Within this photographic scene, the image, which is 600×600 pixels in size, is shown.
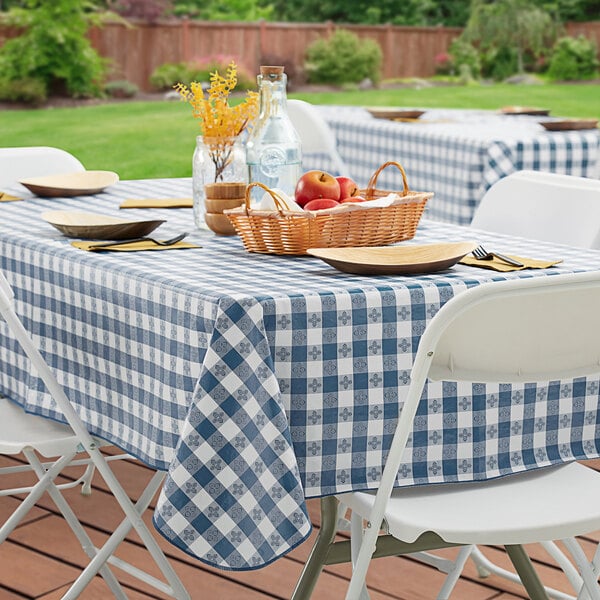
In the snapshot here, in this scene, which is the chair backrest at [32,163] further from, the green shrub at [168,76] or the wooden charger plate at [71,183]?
the green shrub at [168,76]

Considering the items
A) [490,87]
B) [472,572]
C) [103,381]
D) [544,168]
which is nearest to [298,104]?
[544,168]

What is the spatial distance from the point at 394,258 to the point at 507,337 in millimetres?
383

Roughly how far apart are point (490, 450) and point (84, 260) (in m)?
0.80

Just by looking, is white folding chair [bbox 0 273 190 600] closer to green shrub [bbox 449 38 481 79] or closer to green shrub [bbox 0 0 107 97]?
green shrub [bbox 0 0 107 97]

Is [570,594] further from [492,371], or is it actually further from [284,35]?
[284,35]

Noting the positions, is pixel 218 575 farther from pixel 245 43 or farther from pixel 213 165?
pixel 245 43

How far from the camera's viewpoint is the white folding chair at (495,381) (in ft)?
5.56

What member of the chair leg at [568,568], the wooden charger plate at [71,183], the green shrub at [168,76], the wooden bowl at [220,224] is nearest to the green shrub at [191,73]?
the green shrub at [168,76]

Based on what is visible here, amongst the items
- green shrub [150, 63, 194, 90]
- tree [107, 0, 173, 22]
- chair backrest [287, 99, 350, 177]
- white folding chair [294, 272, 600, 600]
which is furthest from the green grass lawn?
white folding chair [294, 272, 600, 600]

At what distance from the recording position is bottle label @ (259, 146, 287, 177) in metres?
2.56

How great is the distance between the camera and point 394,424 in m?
1.93

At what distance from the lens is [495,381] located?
178cm

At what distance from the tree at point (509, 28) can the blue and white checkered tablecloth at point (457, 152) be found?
13658 millimetres

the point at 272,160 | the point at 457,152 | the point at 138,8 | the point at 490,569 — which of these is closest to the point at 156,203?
the point at 272,160
